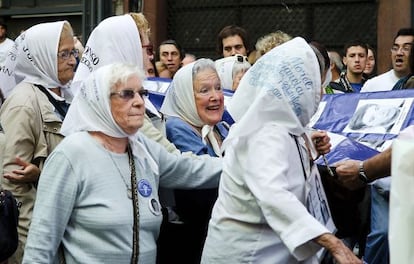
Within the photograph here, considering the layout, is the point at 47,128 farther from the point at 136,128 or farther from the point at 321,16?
the point at 321,16

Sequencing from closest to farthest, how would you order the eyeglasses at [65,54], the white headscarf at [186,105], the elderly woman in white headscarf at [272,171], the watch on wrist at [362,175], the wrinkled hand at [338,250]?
the wrinkled hand at [338,250], the elderly woman in white headscarf at [272,171], the watch on wrist at [362,175], the white headscarf at [186,105], the eyeglasses at [65,54]

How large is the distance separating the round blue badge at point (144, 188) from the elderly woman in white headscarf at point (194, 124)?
0.55 metres

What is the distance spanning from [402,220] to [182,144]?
2.48 metres

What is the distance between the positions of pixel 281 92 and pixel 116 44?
5.68ft

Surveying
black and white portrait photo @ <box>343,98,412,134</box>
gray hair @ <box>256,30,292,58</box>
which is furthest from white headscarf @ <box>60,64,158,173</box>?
gray hair @ <box>256,30,292,58</box>

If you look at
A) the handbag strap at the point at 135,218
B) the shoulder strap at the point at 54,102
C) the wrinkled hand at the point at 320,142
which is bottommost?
the handbag strap at the point at 135,218

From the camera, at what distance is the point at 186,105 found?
4781 mm

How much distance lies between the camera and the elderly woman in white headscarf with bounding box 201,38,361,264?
3426 millimetres

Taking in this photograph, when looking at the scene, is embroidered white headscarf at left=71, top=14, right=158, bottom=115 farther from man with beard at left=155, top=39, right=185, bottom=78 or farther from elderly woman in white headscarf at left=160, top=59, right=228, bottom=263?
man with beard at left=155, top=39, right=185, bottom=78

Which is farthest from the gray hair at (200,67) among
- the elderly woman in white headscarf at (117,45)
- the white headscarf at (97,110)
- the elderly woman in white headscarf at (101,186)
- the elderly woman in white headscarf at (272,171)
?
the elderly woman in white headscarf at (272,171)

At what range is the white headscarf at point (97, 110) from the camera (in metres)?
3.94

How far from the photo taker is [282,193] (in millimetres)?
3416

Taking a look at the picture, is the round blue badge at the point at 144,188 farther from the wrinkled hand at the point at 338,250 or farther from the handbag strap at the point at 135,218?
the wrinkled hand at the point at 338,250

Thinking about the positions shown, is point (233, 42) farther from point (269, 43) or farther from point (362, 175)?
point (362, 175)
